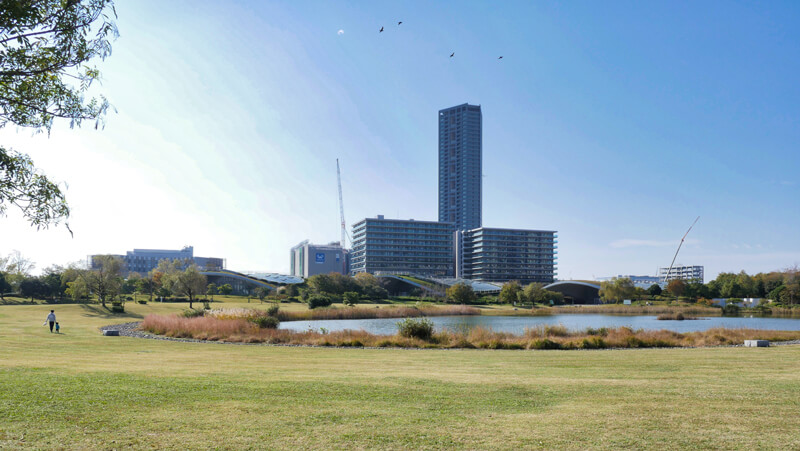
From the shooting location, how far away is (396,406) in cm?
993

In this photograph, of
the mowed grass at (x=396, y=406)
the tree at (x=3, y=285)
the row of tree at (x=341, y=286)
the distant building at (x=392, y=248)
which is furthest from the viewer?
the distant building at (x=392, y=248)

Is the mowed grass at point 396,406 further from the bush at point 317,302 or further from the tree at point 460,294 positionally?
the tree at point 460,294

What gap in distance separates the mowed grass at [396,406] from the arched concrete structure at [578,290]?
408 feet

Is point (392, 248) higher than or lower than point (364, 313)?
higher

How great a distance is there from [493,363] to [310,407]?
9.81 meters

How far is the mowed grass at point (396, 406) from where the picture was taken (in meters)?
7.61

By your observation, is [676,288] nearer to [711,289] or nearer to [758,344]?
[711,289]

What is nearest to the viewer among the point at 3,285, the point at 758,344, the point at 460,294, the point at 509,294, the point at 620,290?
the point at 758,344

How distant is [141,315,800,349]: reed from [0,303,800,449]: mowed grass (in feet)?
32.1

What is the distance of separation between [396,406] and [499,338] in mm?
18991

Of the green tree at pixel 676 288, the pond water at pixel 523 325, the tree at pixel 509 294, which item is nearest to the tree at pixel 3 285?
the pond water at pixel 523 325

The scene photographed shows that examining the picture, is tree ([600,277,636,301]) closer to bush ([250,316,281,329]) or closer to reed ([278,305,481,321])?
reed ([278,305,481,321])

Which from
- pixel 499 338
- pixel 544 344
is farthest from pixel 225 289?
pixel 544 344

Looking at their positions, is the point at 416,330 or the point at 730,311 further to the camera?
the point at 730,311
